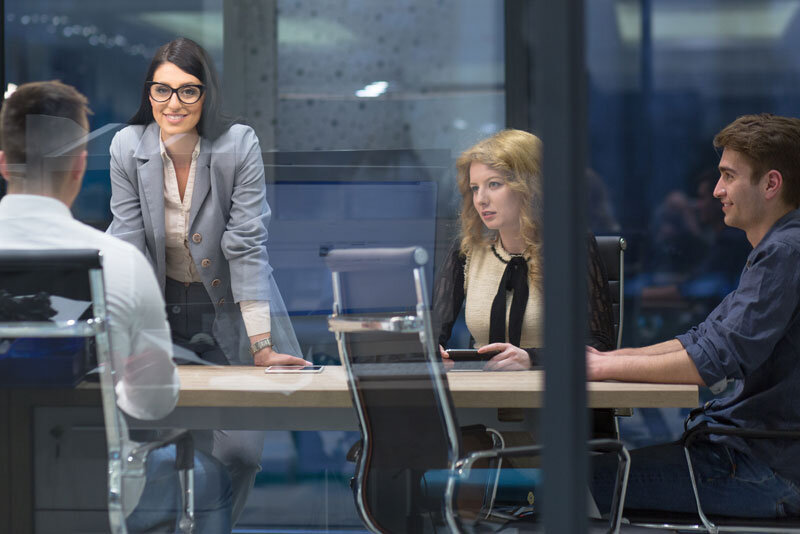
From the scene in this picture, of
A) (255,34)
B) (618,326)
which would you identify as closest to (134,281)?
(255,34)

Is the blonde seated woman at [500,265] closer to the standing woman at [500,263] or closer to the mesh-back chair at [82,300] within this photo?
the standing woman at [500,263]

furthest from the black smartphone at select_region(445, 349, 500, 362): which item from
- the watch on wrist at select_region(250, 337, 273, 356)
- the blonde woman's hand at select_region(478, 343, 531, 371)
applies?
the watch on wrist at select_region(250, 337, 273, 356)

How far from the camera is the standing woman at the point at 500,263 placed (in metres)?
2.09

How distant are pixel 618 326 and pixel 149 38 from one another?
1861 millimetres

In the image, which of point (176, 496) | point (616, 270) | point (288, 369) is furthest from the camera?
point (616, 270)

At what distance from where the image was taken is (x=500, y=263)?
7.55 feet

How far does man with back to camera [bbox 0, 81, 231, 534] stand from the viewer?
2035 millimetres

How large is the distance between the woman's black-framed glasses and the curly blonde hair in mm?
715

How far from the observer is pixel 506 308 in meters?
2.33

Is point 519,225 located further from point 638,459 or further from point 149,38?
point 149,38

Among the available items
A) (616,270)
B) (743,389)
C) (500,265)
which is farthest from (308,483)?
(616,270)

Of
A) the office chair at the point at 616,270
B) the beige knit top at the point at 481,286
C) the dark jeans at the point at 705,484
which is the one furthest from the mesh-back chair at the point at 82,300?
the office chair at the point at 616,270

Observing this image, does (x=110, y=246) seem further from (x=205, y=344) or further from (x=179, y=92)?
(x=179, y=92)

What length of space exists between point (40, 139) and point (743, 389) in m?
1.89
